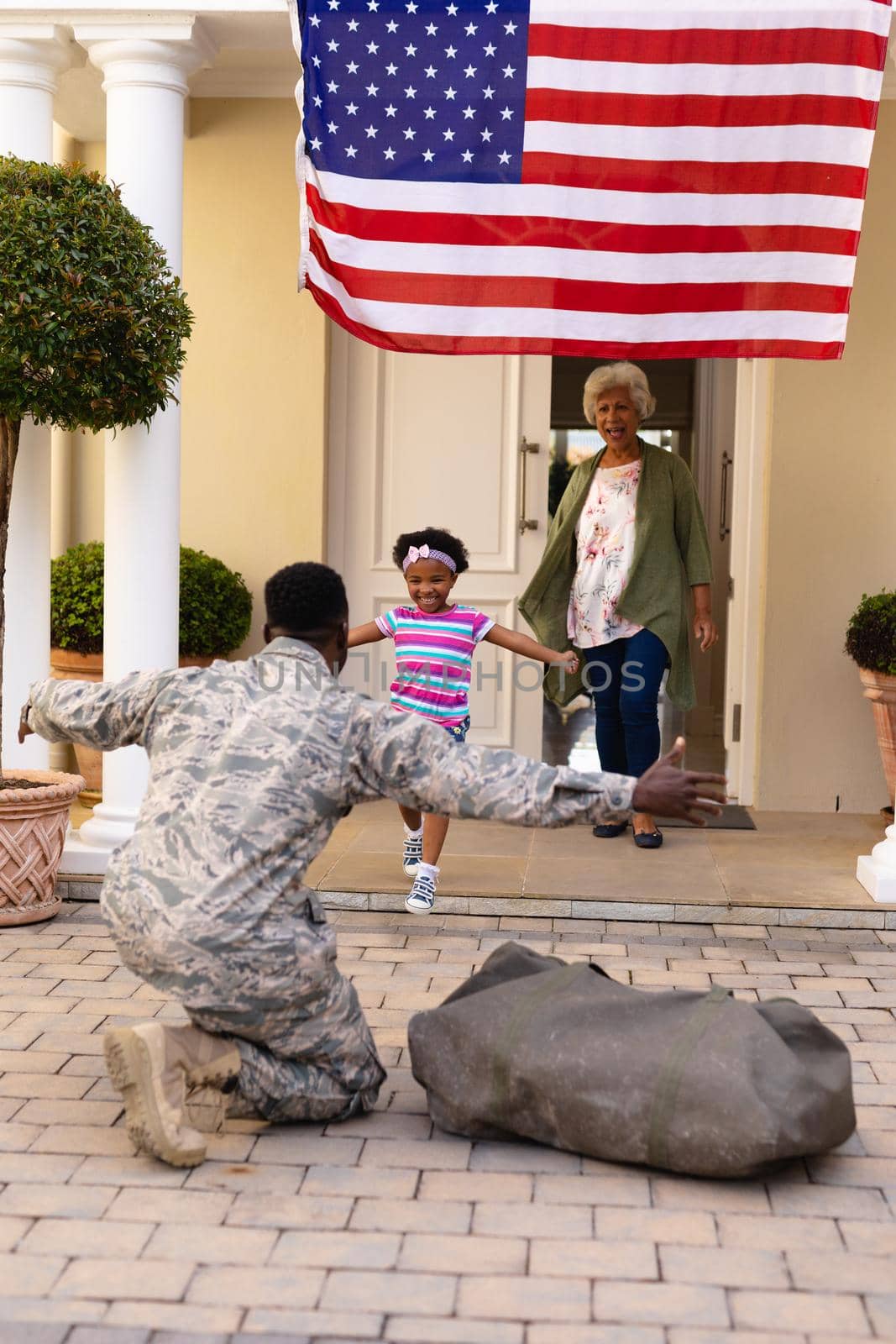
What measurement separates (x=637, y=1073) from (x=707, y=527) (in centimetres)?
793

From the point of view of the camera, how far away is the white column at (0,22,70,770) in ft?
18.2

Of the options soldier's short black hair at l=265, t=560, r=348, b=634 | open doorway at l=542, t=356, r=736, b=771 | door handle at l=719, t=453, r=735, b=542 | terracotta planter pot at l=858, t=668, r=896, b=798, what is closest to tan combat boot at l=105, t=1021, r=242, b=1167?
soldier's short black hair at l=265, t=560, r=348, b=634

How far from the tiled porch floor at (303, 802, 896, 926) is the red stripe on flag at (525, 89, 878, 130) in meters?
2.62

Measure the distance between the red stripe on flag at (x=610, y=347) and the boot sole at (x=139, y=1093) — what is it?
2820 mm

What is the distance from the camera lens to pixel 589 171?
5.14 meters

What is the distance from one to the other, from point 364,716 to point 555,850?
116 inches

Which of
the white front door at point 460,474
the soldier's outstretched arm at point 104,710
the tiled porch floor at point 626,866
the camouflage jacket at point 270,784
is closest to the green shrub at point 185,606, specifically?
the white front door at point 460,474

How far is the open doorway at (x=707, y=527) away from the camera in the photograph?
9.62 metres

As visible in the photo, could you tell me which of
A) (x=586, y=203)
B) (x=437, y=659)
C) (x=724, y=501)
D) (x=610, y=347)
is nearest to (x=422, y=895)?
(x=437, y=659)

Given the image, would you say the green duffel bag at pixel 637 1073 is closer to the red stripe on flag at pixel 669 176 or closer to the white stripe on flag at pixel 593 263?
the white stripe on flag at pixel 593 263

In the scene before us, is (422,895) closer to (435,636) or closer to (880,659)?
(435,636)

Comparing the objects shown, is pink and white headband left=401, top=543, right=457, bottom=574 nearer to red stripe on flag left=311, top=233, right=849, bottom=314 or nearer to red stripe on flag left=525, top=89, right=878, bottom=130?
red stripe on flag left=311, top=233, right=849, bottom=314

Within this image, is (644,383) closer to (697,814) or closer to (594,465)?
(594,465)

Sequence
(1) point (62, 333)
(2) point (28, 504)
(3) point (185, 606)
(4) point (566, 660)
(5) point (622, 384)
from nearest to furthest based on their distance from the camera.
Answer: (1) point (62, 333), (4) point (566, 660), (2) point (28, 504), (5) point (622, 384), (3) point (185, 606)
